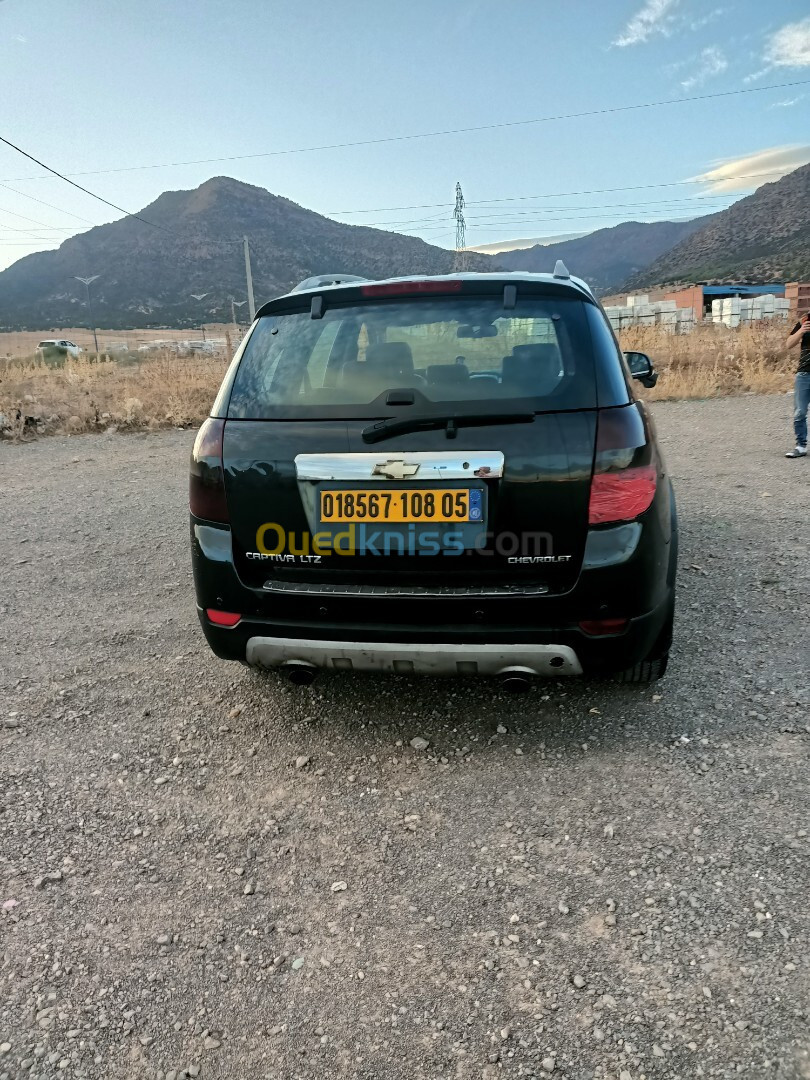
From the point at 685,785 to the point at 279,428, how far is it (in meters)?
1.90

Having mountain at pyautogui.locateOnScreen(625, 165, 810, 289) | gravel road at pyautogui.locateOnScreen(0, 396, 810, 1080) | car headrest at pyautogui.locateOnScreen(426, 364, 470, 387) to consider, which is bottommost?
gravel road at pyautogui.locateOnScreen(0, 396, 810, 1080)

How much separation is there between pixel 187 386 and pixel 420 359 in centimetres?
1276

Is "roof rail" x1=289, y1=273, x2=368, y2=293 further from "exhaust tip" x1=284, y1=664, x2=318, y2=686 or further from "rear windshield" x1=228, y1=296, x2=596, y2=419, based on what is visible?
"exhaust tip" x1=284, y1=664, x2=318, y2=686

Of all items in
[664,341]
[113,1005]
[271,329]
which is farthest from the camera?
[664,341]

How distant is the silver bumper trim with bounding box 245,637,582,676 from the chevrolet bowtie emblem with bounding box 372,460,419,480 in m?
0.59

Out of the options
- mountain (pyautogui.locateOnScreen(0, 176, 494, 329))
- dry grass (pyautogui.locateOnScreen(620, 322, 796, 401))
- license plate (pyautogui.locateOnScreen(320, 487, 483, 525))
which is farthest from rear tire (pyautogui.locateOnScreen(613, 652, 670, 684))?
mountain (pyautogui.locateOnScreen(0, 176, 494, 329))

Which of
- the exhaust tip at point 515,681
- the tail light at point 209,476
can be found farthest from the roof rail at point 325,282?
the exhaust tip at point 515,681

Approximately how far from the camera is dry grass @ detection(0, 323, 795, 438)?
39.5 feet

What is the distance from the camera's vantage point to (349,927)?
1.95m

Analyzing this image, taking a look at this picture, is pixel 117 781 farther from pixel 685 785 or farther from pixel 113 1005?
pixel 685 785

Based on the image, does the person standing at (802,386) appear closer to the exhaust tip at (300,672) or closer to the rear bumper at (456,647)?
the rear bumper at (456,647)

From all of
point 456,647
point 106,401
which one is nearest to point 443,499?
point 456,647

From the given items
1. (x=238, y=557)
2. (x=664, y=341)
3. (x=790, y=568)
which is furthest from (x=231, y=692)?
(x=664, y=341)

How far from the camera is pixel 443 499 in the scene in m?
2.36
